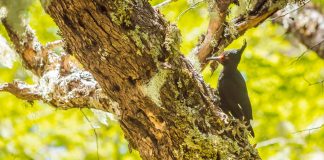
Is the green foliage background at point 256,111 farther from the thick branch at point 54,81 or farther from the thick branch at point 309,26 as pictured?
the thick branch at point 54,81

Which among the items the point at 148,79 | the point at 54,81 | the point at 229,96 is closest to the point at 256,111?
the point at 229,96

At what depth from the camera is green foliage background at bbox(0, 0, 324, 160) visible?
5.74 meters

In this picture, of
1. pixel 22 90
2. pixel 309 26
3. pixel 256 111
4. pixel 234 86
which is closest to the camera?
pixel 234 86

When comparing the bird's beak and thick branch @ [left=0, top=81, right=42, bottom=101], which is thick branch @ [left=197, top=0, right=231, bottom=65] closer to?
the bird's beak

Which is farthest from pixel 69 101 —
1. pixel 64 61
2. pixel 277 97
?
pixel 277 97

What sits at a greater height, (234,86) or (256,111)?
(256,111)

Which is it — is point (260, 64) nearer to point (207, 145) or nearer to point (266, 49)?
point (266, 49)

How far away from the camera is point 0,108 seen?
288 inches

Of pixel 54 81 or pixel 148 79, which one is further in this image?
pixel 54 81

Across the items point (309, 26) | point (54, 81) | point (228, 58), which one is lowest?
point (228, 58)

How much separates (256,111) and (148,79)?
4.37 metres

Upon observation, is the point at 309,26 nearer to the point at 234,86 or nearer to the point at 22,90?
the point at 234,86

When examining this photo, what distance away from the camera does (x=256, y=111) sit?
6402mm

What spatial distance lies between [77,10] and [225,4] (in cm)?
100
